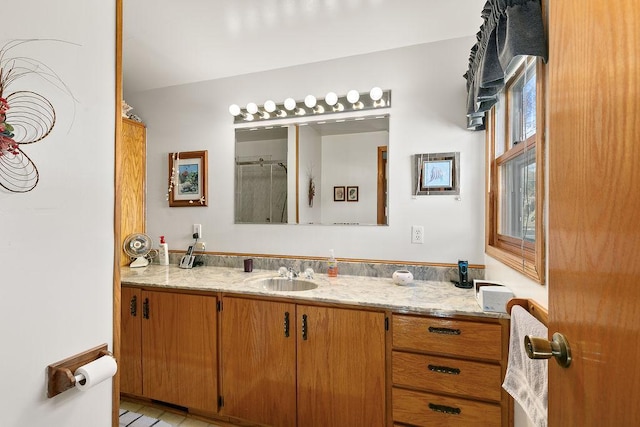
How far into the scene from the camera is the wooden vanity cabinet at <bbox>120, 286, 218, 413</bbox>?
1.83 metres

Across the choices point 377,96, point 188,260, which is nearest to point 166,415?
point 188,260

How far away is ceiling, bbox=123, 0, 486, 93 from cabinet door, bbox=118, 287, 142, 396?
1687 mm

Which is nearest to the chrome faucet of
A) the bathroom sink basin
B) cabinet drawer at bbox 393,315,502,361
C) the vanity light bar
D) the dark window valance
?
the bathroom sink basin

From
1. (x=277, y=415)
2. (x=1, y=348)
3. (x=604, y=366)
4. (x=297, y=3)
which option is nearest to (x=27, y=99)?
(x=1, y=348)

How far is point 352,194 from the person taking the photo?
2.24 metres

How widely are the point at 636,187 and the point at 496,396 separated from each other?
4.38 feet

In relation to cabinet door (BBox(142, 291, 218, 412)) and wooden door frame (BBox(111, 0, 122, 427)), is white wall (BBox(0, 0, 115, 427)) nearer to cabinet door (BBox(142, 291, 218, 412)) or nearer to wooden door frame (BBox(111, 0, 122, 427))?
wooden door frame (BBox(111, 0, 122, 427))

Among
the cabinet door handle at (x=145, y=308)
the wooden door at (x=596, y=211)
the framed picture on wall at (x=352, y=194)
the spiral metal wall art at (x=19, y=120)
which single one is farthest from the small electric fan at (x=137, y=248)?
the wooden door at (x=596, y=211)

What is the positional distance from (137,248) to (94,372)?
2014 mm

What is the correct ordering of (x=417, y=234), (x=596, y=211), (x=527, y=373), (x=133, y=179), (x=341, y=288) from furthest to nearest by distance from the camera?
(x=133, y=179)
(x=417, y=234)
(x=341, y=288)
(x=527, y=373)
(x=596, y=211)

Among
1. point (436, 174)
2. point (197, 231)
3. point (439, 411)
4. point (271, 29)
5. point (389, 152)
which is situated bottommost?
point (439, 411)

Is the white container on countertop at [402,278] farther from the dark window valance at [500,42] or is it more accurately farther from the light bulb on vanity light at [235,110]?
the light bulb on vanity light at [235,110]

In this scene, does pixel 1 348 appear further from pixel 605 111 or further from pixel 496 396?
pixel 496 396

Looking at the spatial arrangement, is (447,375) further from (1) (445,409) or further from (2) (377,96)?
(2) (377,96)
